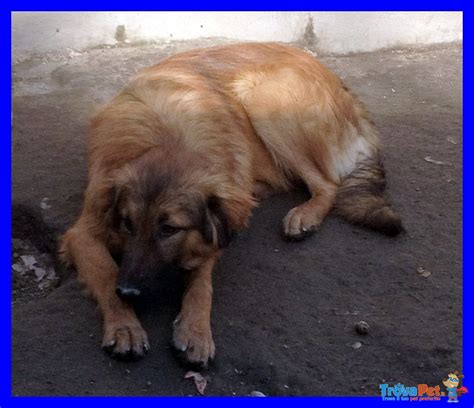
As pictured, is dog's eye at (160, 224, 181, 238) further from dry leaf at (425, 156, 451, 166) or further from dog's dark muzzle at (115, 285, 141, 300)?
dry leaf at (425, 156, 451, 166)

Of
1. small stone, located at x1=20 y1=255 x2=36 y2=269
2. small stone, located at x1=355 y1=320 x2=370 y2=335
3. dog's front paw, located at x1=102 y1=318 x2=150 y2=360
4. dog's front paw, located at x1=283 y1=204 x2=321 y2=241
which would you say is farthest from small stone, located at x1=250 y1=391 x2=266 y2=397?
small stone, located at x1=20 y1=255 x2=36 y2=269

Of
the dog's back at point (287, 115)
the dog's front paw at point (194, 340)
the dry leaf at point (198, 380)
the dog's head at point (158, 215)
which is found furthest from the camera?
the dog's back at point (287, 115)

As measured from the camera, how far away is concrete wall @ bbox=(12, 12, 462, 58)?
799 centimetres

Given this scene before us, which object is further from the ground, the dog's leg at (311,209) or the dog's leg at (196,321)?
the dog's leg at (196,321)

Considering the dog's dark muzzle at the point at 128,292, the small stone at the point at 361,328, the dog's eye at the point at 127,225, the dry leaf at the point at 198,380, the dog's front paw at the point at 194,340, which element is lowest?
the small stone at the point at 361,328

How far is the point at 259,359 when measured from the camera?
4.38 m

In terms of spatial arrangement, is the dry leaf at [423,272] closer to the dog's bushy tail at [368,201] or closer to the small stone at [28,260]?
the dog's bushy tail at [368,201]

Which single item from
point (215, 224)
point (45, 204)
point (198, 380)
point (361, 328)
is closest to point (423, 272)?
Answer: point (361, 328)

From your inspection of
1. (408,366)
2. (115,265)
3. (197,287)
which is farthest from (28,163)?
(408,366)

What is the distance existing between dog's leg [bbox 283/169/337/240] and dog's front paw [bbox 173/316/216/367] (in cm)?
137

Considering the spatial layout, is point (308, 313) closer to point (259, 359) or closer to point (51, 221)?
point (259, 359)

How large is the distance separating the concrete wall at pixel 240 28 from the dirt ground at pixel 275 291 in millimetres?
665

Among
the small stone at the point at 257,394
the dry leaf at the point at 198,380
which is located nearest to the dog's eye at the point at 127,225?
the dry leaf at the point at 198,380

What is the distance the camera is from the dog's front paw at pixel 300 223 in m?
5.59
